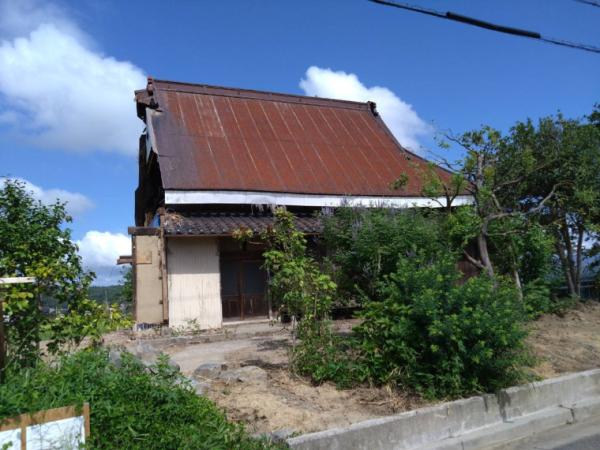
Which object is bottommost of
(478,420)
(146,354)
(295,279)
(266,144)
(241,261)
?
(478,420)

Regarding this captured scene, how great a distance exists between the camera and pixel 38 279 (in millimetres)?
4984

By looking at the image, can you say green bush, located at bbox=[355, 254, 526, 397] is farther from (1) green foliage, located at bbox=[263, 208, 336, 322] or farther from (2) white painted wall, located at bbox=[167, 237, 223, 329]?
(2) white painted wall, located at bbox=[167, 237, 223, 329]

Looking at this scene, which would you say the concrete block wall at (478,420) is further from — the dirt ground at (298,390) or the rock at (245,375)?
the rock at (245,375)

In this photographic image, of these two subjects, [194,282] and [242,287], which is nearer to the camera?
[194,282]

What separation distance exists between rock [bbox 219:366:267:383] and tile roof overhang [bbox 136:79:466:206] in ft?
20.4

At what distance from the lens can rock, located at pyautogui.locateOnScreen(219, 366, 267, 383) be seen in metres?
6.32

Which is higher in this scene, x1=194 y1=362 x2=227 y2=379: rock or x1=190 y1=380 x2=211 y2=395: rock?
x1=194 y1=362 x2=227 y2=379: rock

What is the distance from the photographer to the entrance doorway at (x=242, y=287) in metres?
12.7

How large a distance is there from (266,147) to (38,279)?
1058cm

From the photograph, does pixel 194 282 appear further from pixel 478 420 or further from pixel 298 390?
pixel 478 420

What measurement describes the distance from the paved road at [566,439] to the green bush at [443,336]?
694 mm

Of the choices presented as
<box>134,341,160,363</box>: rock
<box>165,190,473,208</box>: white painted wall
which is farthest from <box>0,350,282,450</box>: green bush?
<box>165,190,473,208</box>: white painted wall

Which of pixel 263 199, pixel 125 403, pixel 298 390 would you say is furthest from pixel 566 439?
pixel 263 199

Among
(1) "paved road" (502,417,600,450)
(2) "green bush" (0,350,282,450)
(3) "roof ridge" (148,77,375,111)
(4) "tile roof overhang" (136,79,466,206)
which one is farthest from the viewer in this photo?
(3) "roof ridge" (148,77,375,111)
